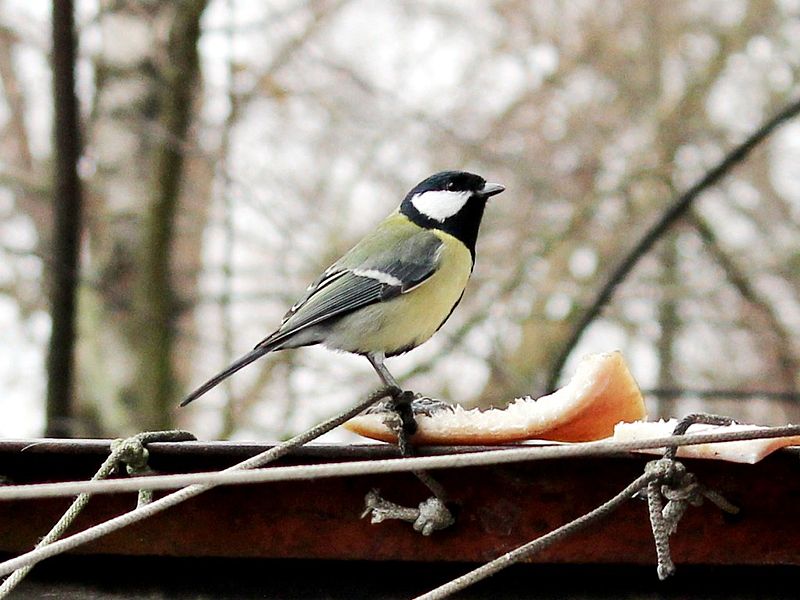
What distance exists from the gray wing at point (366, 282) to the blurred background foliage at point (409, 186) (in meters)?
1.54

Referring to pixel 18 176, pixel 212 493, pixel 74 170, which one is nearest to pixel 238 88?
pixel 18 176

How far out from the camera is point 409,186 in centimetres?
594

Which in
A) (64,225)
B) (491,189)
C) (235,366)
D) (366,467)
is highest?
(491,189)

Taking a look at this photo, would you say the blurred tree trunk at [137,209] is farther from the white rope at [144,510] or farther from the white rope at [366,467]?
the white rope at [366,467]

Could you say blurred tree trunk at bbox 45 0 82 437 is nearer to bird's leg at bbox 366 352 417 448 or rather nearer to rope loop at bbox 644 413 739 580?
bird's leg at bbox 366 352 417 448

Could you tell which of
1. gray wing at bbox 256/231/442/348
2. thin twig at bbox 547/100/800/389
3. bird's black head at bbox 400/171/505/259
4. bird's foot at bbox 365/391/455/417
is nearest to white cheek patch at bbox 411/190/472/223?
bird's black head at bbox 400/171/505/259

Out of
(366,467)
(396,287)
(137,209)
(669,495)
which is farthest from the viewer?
(137,209)

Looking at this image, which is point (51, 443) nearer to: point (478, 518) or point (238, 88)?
point (478, 518)

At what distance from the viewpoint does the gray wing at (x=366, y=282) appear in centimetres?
269

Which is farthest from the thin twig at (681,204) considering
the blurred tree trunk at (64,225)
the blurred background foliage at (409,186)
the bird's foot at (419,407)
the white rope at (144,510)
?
the white rope at (144,510)

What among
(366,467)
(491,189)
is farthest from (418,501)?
(491,189)

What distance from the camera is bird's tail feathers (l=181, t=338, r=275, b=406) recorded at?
79.7 inches

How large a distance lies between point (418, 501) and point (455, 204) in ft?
6.51

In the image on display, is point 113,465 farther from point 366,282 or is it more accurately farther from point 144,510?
point 366,282
